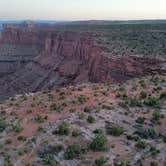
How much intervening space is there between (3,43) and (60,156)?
226ft

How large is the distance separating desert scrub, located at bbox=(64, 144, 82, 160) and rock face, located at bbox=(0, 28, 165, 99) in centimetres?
1815

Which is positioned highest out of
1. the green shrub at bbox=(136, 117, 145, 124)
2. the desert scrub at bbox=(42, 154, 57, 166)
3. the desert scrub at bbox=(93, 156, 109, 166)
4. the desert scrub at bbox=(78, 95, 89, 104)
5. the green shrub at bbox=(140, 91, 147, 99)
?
the green shrub at bbox=(140, 91, 147, 99)

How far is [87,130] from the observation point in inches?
626

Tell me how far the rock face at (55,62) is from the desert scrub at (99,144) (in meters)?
17.4

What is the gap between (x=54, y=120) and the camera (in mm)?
17000

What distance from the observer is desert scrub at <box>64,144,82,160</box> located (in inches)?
562

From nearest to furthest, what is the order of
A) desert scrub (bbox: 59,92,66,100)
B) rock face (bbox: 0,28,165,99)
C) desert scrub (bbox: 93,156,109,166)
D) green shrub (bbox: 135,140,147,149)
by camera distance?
desert scrub (bbox: 93,156,109,166) < green shrub (bbox: 135,140,147,149) < desert scrub (bbox: 59,92,66,100) < rock face (bbox: 0,28,165,99)

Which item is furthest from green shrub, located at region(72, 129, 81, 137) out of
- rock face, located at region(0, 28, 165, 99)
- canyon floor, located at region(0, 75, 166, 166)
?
rock face, located at region(0, 28, 165, 99)

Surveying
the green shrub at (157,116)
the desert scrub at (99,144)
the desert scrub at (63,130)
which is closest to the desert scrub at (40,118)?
the desert scrub at (63,130)

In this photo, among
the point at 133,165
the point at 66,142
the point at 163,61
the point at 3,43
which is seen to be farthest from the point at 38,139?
the point at 3,43

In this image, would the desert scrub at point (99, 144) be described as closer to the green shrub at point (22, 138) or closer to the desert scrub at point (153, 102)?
the green shrub at point (22, 138)

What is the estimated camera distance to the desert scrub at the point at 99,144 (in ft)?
47.7

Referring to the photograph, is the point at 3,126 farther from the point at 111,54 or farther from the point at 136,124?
the point at 111,54

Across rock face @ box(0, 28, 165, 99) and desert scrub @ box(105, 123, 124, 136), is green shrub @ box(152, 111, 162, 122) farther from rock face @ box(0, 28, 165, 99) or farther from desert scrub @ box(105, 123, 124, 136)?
rock face @ box(0, 28, 165, 99)
